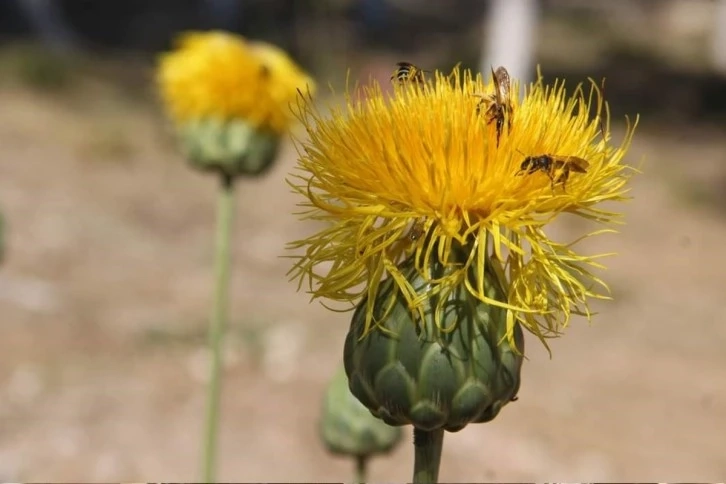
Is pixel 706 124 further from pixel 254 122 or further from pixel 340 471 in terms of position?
pixel 254 122

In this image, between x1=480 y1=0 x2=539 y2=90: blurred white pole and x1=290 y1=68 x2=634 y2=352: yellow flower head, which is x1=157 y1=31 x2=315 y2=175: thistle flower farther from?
x1=480 y1=0 x2=539 y2=90: blurred white pole

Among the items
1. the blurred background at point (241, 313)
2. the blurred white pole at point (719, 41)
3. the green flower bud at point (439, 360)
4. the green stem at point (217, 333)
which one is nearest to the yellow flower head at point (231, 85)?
the green stem at point (217, 333)

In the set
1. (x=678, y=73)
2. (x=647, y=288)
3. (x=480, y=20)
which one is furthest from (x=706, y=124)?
(x=480, y=20)

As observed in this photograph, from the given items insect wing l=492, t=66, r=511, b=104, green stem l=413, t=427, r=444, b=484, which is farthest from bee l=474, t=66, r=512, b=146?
green stem l=413, t=427, r=444, b=484

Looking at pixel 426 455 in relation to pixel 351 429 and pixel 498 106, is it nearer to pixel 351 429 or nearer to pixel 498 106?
pixel 498 106

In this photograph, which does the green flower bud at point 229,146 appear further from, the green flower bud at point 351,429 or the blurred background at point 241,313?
the blurred background at point 241,313

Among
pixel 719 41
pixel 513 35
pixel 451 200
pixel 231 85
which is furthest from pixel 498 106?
pixel 719 41

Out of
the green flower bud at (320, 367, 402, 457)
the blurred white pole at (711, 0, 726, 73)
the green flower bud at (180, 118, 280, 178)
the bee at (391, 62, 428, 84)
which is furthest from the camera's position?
the blurred white pole at (711, 0, 726, 73)
